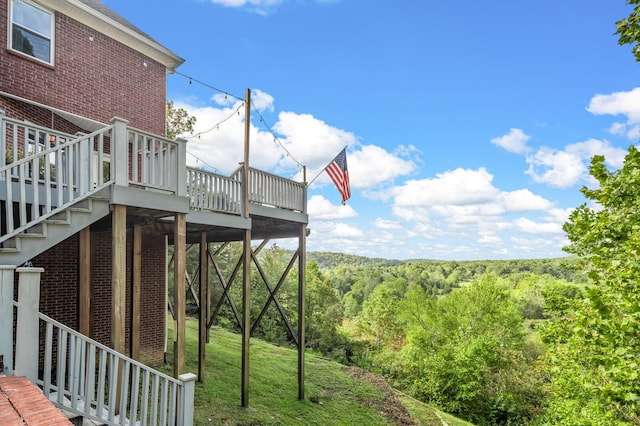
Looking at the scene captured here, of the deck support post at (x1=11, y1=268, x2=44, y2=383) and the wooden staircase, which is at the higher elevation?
the wooden staircase

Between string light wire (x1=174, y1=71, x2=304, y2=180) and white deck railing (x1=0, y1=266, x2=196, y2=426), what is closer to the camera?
white deck railing (x1=0, y1=266, x2=196, y2=426)

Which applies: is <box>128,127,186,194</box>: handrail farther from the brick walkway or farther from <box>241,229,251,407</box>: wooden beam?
the brick walkway

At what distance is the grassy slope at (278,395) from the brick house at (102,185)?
1078 millimetres

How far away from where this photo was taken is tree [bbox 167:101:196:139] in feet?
61.4

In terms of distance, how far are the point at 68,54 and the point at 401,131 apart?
1487 inches

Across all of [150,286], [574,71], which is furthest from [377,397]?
[574,71]

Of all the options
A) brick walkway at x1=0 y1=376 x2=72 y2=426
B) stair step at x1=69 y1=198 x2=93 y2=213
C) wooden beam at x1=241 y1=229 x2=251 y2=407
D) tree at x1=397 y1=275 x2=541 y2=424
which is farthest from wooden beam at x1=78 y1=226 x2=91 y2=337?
tree at x1=397 y1=275 x2=541 y2=424

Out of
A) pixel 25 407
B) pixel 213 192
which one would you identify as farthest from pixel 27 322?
pixel 213 192

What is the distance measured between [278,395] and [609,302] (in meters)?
8.32

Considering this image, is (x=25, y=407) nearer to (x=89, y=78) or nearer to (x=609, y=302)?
(x=609, y=302)

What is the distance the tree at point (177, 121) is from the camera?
18703mm

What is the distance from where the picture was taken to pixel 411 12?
1852 centimetres

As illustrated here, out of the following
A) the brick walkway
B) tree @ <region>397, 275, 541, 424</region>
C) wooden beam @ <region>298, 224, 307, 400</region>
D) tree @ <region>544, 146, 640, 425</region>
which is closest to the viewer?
the brick walkway

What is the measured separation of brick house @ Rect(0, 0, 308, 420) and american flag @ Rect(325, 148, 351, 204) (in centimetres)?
118
